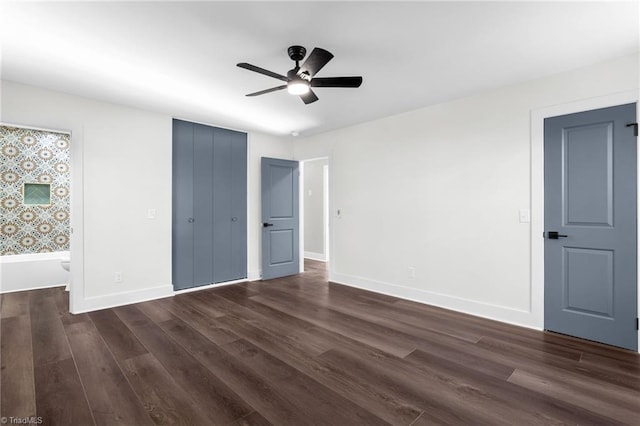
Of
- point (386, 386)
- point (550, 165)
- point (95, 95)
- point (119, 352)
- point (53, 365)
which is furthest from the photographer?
point (95, 95)

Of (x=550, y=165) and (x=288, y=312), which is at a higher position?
(x=550, y=165)

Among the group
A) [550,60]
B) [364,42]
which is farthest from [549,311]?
[364,42]

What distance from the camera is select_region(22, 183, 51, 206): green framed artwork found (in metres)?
4.84

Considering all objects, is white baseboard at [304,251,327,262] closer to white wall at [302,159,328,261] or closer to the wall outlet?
white wall at [302,159,328,261]

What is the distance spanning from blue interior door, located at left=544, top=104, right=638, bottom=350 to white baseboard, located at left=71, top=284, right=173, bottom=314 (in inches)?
180

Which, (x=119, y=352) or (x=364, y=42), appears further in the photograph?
(x=119, y=352)

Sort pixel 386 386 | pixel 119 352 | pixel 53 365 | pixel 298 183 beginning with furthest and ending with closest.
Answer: pixel 298 183, pixel 119 352, pixel 53 365, pixel 386 386

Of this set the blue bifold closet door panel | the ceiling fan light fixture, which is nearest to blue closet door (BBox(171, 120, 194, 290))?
the blue bifold closet door panel

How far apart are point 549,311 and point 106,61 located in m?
4.76

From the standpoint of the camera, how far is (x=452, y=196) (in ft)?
11.9

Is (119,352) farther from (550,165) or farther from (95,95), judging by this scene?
(550,165)

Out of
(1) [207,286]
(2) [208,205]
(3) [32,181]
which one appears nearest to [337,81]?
(2) [208,205]

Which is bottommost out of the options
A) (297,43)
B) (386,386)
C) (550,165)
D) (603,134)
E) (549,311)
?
(386,386)

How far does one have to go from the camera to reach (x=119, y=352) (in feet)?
8.28
